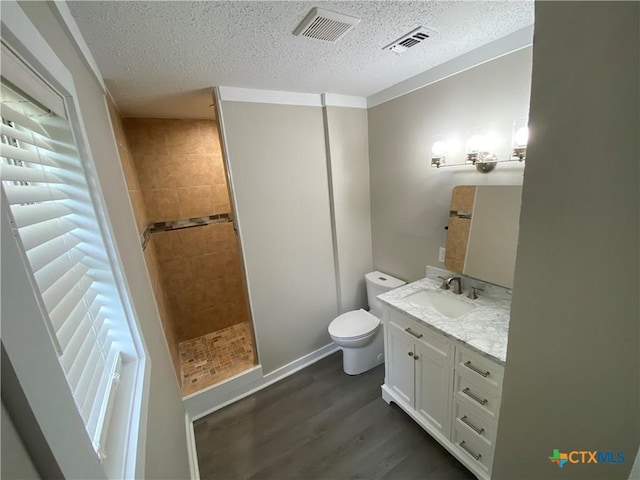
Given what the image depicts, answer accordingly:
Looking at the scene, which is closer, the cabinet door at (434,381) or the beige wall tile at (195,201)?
the cabinet door at (434,381)

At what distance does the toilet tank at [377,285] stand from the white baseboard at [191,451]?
1678 millimetres

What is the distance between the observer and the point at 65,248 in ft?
2.23

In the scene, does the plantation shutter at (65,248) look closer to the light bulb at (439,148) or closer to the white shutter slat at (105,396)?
the white shutter slat at (105,396)

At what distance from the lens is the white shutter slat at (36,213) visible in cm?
51

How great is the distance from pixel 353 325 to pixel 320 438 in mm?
823

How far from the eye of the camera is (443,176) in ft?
6.10

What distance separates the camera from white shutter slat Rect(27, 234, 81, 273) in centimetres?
54

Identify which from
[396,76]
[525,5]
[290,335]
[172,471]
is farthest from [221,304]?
[525,5]

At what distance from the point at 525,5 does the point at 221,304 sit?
324 centimetres

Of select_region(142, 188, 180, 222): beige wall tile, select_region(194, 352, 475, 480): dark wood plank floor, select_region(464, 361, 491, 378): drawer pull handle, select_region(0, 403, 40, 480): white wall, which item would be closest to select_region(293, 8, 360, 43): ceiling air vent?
select_region(0, 403, 40, 480): white wall

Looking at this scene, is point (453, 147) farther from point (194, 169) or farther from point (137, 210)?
point (194, 169)

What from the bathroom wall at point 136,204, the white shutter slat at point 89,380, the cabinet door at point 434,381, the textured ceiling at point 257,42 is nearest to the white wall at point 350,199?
the textured ceiling at point 257,42

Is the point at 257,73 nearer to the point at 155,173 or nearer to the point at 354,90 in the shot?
the point at 354,90

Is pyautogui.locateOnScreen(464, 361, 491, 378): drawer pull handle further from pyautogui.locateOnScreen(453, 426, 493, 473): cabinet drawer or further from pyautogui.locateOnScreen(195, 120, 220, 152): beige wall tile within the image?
pyautogui.locateOnScreen(195, 120, 220, 152): beige wall tile
